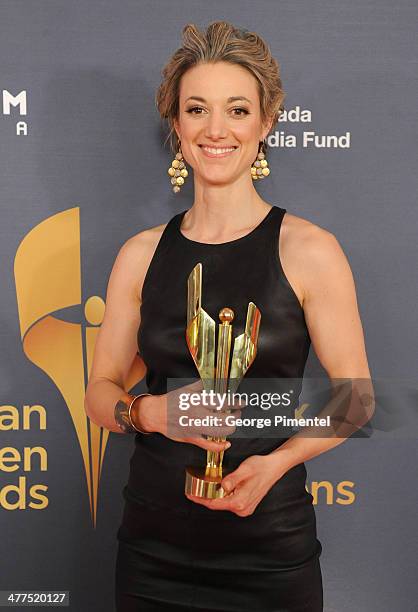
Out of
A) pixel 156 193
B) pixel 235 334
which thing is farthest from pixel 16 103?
pixel 235 334

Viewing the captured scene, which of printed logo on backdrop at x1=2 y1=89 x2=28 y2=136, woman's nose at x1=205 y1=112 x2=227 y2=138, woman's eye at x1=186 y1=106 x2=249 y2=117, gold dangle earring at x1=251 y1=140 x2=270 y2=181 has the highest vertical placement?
printed logo on backdrop at x1=2 y1=89 x2=28 y2=136

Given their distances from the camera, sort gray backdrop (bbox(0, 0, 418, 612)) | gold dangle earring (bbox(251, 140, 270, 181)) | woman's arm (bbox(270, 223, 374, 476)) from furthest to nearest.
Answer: gray backdrop (bbox(0, 0, 418, 612)), gold dangle earring (bbox(251, 140, 270, 181)), woman's arm (bbox(270, 223, 374, 476))

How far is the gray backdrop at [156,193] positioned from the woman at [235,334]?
1.03ft

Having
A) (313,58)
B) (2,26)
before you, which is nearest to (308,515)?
(313,58)

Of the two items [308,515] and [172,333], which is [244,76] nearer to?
[172,333]

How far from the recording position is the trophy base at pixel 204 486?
1.30 metres

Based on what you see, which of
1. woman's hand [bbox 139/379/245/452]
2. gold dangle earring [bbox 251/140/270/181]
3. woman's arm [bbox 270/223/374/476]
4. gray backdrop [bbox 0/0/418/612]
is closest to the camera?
woman's hand [bbox 139/379/245/452]

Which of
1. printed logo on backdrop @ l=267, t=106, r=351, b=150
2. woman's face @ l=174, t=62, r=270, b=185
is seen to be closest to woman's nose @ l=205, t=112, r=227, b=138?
woman's face @ l=174, t=62, r=270, b=185

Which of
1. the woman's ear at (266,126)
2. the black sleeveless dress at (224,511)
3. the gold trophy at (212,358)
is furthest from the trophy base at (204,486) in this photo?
the woman's ear at (266,126)

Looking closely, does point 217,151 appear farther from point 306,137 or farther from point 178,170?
point 306,137

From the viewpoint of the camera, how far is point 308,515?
1.45 meters

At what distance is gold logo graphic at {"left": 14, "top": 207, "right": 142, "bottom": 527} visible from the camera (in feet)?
5.98

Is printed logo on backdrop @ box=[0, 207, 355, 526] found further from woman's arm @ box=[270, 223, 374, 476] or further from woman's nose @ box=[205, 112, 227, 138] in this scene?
woman's nose @ box=[205, 112, 227, 138]

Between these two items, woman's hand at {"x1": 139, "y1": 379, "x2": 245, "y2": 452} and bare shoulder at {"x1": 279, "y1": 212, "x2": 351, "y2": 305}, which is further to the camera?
bare shoulder at {"x1": 279, "y1": 212, "x2": 351, "y2": 305}
